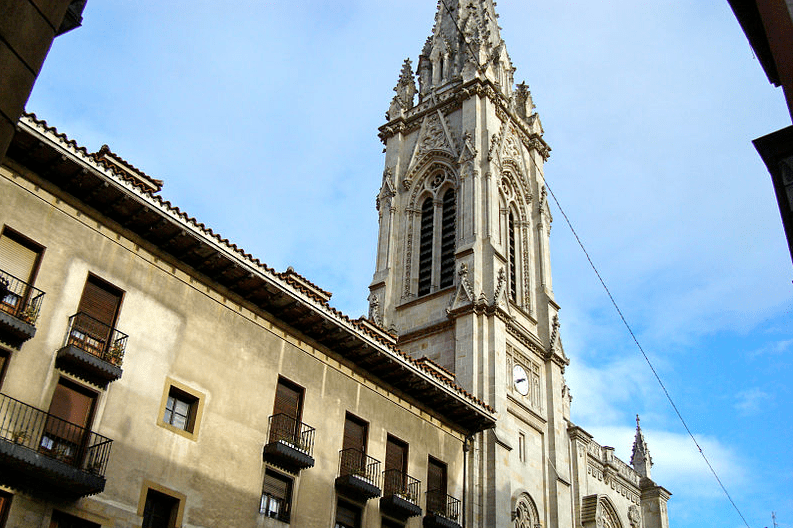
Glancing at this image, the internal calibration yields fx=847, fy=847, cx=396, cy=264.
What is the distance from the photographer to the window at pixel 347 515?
74.8 ft

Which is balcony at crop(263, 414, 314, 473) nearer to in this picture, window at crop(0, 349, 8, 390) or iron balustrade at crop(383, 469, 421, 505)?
iron balustrade at crop(383, 469, 421, 505)

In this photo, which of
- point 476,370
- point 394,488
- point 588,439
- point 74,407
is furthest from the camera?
point 588,439

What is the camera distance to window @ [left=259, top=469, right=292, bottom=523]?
21.0 m

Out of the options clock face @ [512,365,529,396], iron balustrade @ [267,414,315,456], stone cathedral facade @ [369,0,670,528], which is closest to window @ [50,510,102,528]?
iron balustrade @ [267,414,315,456]

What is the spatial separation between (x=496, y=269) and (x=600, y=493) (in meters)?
12.6

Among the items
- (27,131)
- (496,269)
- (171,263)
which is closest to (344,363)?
(171,263)

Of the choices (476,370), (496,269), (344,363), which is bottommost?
(344,363)

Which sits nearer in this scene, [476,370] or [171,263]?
[171,263]

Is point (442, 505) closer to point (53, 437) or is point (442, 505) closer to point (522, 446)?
point (522, 446)

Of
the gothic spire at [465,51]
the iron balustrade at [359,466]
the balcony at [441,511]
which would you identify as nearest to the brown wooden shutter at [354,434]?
the iron balustrade at [359,466]

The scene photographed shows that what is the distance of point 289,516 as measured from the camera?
2123 cm

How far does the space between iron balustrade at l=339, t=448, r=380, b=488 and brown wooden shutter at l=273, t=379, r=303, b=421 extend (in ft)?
6.00

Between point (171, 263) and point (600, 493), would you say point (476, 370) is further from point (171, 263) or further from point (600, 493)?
point (171, 263)

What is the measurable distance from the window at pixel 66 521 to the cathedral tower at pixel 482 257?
48.6 ft
